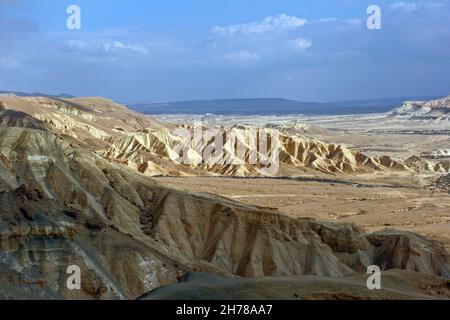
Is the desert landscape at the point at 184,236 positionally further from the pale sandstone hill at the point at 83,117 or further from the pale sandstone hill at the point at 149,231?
the pale sandstone hill at the point at 83,117

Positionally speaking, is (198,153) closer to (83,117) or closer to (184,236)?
(83,117)

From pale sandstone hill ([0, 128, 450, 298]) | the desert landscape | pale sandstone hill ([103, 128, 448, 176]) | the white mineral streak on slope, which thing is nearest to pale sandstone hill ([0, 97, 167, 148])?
pale sandstone hill ([103, 128, 448, 176])

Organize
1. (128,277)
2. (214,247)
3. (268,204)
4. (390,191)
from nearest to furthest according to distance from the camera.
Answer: (128,277)
(214,247)
(268,204)
(390,191)

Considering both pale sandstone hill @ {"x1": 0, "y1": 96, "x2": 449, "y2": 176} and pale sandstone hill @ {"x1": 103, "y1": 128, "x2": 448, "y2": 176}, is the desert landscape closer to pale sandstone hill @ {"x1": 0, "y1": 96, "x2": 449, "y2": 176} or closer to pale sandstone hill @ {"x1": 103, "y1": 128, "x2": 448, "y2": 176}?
pale sandstone hill @ {"x1": 0, "y1": 96, "x2": 449, "y2": 176}

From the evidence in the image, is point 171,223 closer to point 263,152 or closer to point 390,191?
point 390,191

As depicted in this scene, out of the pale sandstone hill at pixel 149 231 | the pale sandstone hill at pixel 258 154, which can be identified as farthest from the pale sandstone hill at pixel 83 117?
the pale sandstone hill at pixel 149 231

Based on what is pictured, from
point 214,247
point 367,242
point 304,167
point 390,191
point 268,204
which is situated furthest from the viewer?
point 304,167

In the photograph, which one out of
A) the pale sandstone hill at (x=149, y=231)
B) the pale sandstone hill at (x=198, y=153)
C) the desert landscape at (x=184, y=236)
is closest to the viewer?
the desert landscape at (x=184, y=236)
